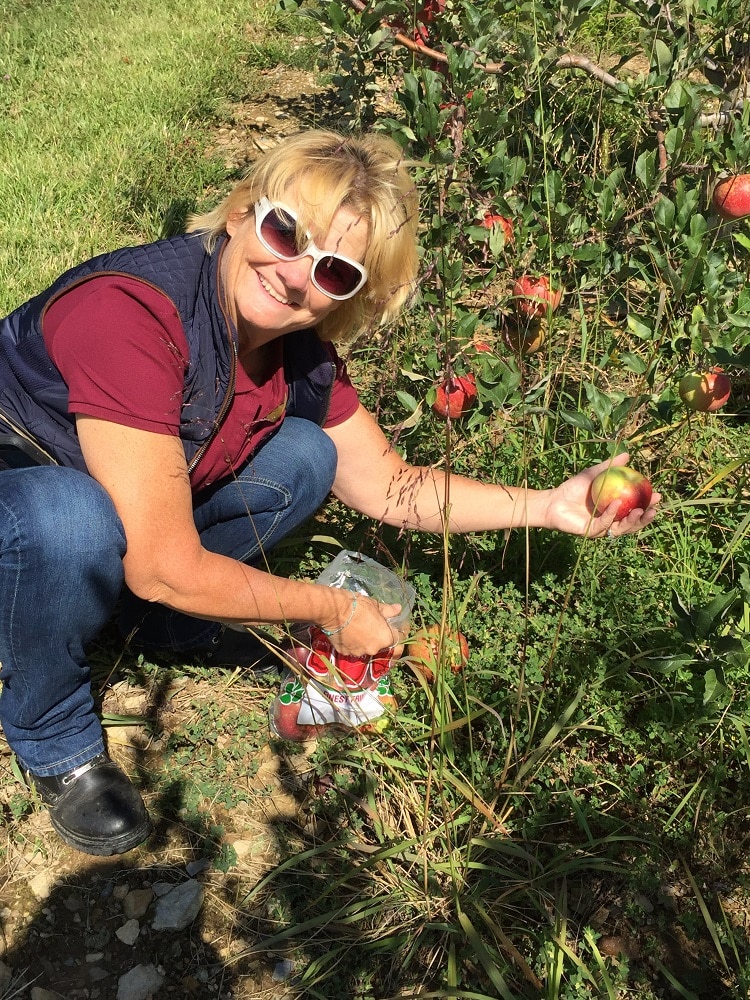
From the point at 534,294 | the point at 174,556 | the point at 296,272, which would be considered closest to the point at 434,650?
the point at 174,556

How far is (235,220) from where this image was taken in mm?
1861

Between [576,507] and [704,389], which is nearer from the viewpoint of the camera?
[576,507]

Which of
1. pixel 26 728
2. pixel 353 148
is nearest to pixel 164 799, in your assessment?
pixel 26 728

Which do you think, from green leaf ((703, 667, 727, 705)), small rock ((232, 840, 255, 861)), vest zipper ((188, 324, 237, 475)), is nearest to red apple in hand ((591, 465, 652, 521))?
green leaf ((703, 667, 727, 705))

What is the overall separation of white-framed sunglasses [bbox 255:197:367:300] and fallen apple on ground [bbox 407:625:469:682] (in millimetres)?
760

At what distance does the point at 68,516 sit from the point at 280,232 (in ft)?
2.21

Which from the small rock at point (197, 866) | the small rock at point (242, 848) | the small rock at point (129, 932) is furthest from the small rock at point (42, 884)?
the small rock at point (242, 848)

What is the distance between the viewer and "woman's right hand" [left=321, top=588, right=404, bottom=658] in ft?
6.16

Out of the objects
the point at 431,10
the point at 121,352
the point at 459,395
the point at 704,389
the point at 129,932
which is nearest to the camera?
the point at 121,352

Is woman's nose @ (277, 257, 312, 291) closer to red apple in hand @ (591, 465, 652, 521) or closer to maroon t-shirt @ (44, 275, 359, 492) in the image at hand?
maroon t-shirt @ (44, 275, 359, 492)

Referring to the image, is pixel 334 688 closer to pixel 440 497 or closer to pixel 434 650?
pixel 434 650

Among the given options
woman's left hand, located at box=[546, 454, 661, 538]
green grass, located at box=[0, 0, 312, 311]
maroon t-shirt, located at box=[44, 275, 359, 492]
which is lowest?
green grass, located at box=[0, 0, 312, 311]

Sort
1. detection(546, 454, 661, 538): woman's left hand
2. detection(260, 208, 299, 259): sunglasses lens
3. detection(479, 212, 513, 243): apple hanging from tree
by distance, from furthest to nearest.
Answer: detection(479, 212, 513, 243): apple hanging from tree, detection(546, 454, 661, 538): woman's left hand, detection(260, 208, 299, 259): sunglasses lens

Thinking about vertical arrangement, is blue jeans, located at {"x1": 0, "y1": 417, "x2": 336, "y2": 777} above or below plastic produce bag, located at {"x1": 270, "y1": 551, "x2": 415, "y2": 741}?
above
